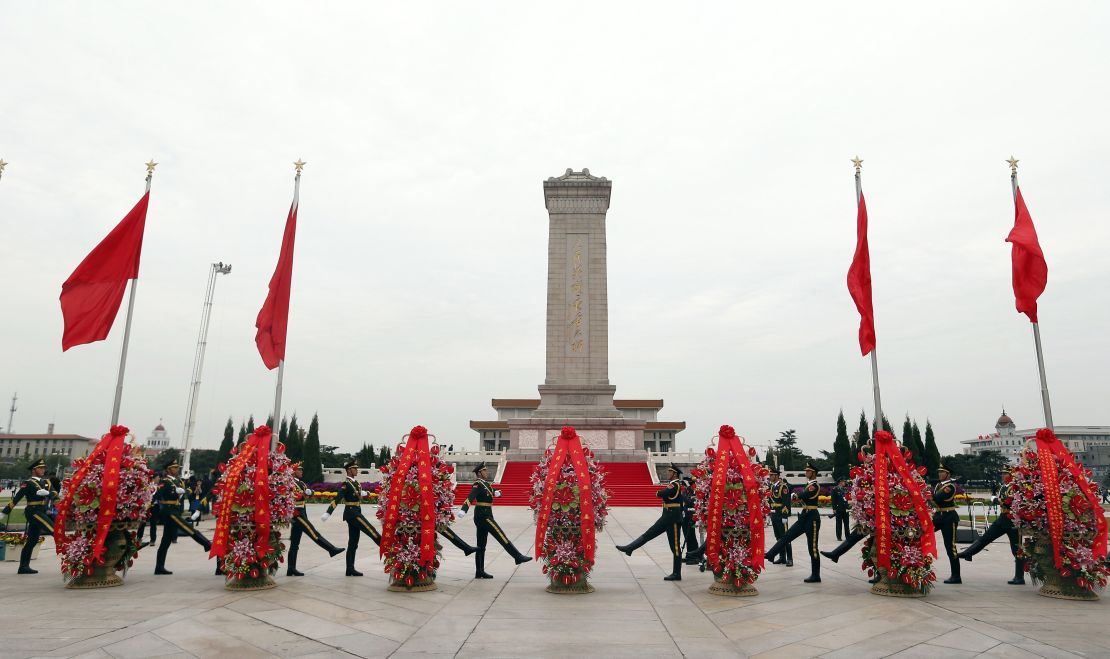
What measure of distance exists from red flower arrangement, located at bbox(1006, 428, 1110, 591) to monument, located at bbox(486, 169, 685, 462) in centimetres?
2293

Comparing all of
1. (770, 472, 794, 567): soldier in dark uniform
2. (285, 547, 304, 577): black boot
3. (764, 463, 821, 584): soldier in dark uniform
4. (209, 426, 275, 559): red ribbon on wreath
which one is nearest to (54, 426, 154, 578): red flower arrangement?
(209, 426, 275, 559): red ribbon on wreath

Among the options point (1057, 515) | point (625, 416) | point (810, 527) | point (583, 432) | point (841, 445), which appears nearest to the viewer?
point (1057, 515)

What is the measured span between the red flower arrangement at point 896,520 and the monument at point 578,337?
896 inches

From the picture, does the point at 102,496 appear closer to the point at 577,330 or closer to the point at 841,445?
the point at 577,330

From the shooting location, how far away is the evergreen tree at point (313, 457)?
34.7m

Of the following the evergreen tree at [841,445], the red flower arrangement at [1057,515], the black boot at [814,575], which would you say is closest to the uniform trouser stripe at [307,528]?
the black boot at [814,575]

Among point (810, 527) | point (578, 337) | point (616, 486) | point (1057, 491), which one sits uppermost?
point (578, 337)

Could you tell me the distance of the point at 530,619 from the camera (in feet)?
22.4

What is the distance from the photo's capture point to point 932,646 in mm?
5809

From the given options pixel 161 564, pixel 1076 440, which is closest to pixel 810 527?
pixel 161 564

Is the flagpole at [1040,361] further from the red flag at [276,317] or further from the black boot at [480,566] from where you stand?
the red flag at [276,317]

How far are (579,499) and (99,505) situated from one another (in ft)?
20.4

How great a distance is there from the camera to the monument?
3241 centimetres

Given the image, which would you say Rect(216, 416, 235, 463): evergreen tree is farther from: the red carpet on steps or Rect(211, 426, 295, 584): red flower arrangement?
Rect(211, 426, 295, 584): red flower arrangement
